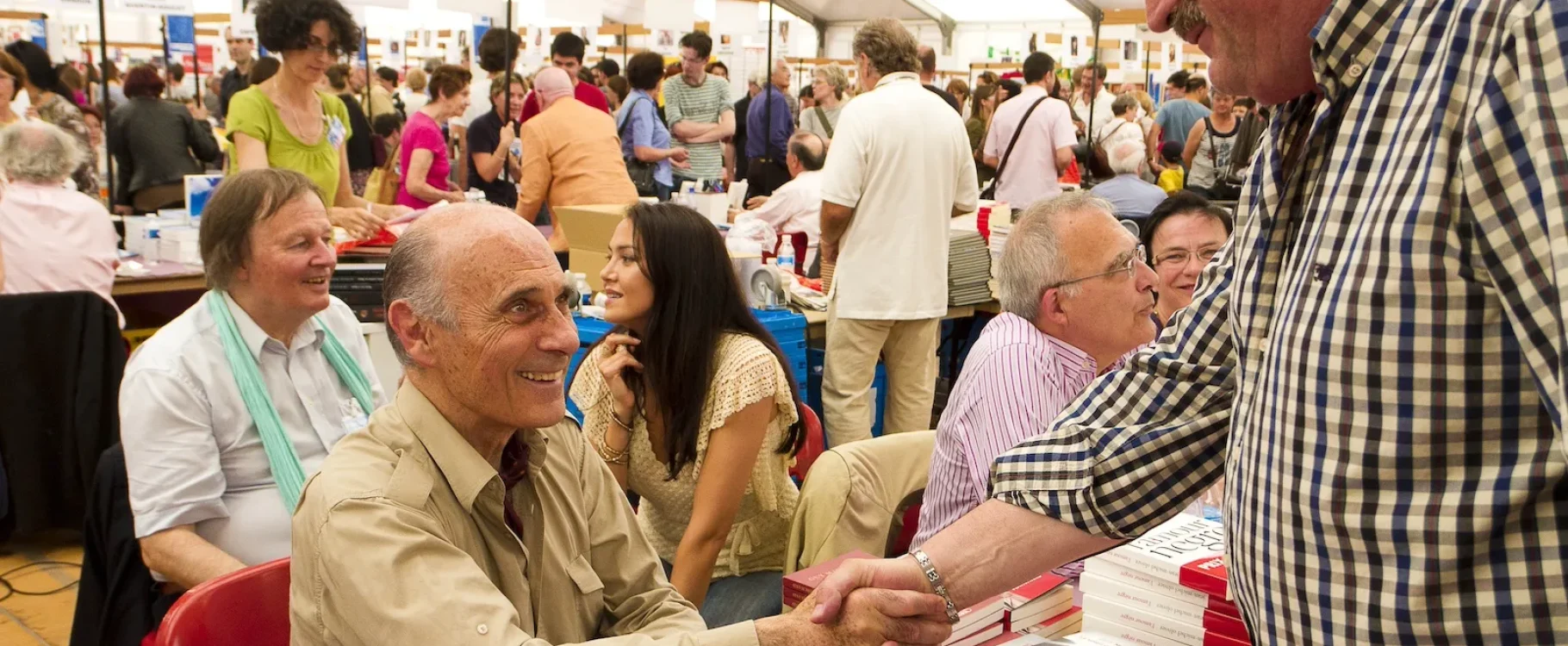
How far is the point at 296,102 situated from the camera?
4.76 metres

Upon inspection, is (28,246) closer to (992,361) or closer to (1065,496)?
(992,361)

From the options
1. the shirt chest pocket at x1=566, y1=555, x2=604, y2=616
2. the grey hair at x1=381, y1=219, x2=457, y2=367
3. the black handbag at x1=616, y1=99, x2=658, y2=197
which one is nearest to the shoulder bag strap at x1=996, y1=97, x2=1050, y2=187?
the black handbag at x1=616, y1=99, x2=658, y2=197

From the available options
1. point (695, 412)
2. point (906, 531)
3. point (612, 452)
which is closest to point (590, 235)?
point (612, 452)

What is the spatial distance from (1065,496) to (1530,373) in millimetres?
761

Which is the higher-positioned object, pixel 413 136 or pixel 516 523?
pixel 413 136

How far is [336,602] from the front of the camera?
176cm

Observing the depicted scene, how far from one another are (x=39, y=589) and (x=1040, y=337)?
3.55 metres

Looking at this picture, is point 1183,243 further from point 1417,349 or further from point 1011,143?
point 1011,143

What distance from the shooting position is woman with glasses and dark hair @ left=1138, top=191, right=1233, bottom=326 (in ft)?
12.0

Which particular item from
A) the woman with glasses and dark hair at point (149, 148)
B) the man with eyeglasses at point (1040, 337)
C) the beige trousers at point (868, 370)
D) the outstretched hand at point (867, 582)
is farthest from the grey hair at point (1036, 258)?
the woman with glasses and dark hair at point (149, 148)

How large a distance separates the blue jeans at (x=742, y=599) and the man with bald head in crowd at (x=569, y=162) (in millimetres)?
3381

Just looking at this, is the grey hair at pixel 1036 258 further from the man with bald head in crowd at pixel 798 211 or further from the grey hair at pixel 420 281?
the man with bald head in crowd at pixel 798 211

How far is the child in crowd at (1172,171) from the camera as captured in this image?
900cm

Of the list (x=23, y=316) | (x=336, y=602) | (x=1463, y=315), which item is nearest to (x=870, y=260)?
(x=23, y=316)
